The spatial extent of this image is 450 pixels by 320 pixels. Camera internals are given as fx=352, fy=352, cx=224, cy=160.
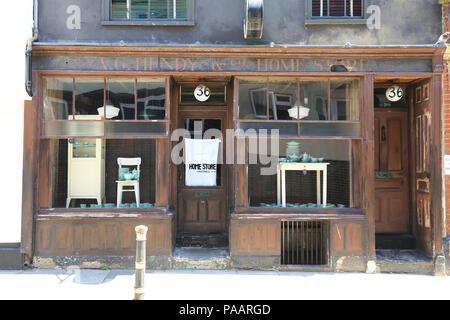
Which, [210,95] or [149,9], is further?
[210,95]

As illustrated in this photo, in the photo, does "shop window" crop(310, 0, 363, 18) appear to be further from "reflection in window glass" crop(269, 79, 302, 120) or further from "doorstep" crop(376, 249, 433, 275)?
"doorstep" crop(376, 249, 433, 275)

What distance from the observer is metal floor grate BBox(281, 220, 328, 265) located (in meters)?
6.59

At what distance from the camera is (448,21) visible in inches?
249

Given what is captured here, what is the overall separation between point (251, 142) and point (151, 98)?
2040mm

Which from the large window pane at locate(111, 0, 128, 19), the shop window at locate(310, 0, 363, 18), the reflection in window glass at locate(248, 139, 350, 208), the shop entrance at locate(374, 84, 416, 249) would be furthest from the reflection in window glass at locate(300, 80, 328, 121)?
the large window pane at locate(111, 0, 128, 19)

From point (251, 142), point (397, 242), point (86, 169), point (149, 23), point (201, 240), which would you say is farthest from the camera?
point (201, 240)

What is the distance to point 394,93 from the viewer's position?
7.18m

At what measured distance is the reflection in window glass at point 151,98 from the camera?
→ 6516 millimetres

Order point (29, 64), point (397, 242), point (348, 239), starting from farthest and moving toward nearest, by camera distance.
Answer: point (397, 242), point (348, 239), point (29, 64)

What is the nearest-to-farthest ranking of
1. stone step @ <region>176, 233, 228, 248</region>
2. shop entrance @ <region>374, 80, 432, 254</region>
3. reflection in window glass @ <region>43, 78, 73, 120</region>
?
reflection in window glass @ <region>43, 78, 73, 120</region>
shop entrance @ <region>374, 80, 432, 254</region>
stone step @ <region>176, 233, 228, 248</region>

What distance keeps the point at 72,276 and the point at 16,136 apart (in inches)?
105

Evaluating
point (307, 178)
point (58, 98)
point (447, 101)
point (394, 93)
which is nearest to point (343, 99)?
point (394, 93)

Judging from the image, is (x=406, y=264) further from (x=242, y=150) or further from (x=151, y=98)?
(x=151, y=98)

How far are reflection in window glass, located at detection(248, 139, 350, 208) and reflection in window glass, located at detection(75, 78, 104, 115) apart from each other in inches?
119
